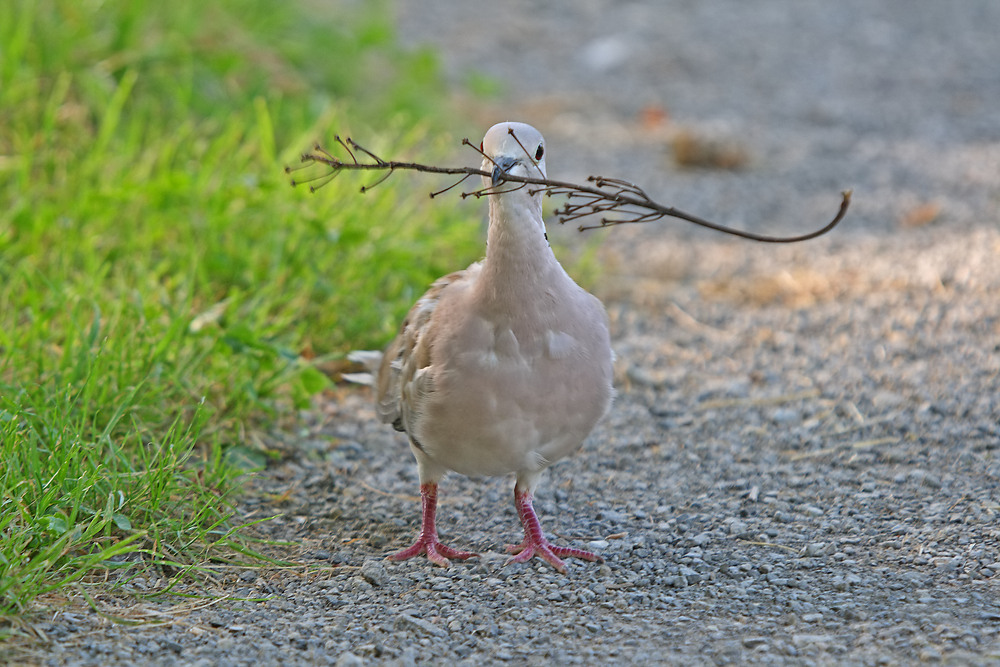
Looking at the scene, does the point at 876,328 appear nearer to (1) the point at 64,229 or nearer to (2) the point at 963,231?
(2) the point at 963,231

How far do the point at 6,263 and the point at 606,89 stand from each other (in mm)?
5711

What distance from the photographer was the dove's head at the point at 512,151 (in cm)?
266

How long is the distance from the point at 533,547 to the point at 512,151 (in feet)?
3.72

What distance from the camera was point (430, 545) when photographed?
3.12m

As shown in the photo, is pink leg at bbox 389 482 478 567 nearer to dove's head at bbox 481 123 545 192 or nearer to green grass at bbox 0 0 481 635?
green grass at bbox 0 0 481 635

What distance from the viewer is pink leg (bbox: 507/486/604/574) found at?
3062 millimetres

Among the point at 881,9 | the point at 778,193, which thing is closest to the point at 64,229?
the point at 778,193

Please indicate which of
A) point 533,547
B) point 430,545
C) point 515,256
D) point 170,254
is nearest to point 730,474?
point 533,547

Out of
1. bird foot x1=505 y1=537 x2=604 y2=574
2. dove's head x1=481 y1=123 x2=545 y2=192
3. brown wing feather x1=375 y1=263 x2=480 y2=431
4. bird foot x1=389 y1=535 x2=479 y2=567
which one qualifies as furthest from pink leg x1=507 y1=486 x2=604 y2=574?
dove's head x1=481 y1=123 x2=545 y2=192

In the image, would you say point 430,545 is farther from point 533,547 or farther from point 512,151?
point 512,151

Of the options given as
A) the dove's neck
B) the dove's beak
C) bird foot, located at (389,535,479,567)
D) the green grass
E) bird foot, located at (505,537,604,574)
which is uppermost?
the dove's beak

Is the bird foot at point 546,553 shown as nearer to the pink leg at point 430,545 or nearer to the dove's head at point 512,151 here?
the pink leg at point 430,545

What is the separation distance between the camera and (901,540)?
307cm

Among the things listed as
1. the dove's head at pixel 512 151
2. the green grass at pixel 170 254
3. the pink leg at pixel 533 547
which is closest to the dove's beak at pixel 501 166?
the dove's head at pixel 512 151
